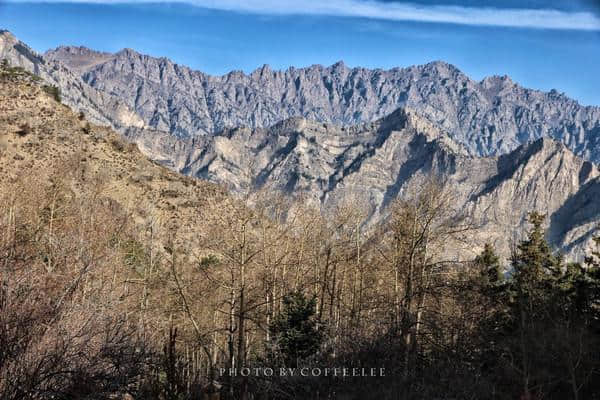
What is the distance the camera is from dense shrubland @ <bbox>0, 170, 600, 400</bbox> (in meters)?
8.66

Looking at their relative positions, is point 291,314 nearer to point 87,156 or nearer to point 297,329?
point 297,329

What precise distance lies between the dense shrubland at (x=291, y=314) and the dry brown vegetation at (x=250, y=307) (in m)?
0.09

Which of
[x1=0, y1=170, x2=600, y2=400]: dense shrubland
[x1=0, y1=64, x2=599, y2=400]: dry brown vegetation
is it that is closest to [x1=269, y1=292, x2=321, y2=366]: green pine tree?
[x1=0, y1=170, x2=600, y2=400]: dense shrubland

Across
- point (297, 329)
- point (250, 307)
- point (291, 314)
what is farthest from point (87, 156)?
point (250, 307)

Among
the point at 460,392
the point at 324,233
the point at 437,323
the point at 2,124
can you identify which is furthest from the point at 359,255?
the point at 2,124

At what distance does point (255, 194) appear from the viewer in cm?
1515

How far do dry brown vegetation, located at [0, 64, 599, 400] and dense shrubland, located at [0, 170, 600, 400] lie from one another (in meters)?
0.09

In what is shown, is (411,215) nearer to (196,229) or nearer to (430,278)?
(430,278)

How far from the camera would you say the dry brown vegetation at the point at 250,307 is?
8375 millimetres

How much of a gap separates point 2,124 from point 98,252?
44736 mm

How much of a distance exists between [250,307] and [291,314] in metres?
10.2

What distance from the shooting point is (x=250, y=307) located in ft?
45.6

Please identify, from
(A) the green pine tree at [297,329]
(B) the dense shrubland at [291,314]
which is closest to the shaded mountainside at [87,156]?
(B) the dense shrubland at [291,314]

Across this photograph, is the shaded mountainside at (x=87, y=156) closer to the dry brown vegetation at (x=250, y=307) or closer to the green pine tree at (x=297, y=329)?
the dry brown vegetation at (x=250, y=307)
